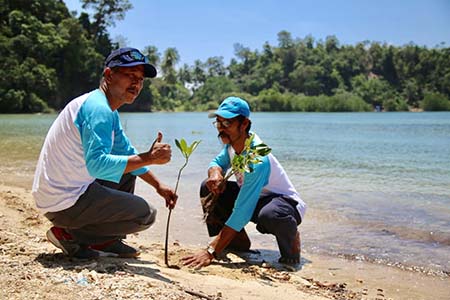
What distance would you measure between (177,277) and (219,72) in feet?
379

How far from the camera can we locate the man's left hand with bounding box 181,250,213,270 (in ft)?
11.0

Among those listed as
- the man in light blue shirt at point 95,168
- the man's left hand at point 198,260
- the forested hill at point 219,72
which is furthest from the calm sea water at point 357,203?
the forested hill at point 219,72

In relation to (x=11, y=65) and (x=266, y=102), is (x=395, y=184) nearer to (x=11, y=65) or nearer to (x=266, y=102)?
(x=11, y=65)

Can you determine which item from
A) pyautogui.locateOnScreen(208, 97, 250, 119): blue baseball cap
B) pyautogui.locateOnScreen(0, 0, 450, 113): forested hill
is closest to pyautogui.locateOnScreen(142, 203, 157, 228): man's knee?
pyautogui.locateOnScreen(208, 97, 250, 119): blue baseball cap

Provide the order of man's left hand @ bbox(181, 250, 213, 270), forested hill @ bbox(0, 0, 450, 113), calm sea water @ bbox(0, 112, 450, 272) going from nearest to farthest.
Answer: man's left hand @ bbox(181, 250, 213, 270), calm sea water @ bbox(0, 112, 450, 272), forested hill @ bbox(0, 0, 450, 113)

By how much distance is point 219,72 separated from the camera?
383 ft

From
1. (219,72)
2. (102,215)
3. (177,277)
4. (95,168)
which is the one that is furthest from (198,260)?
(219,72)

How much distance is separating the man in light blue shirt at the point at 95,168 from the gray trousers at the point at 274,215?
30.7 inches

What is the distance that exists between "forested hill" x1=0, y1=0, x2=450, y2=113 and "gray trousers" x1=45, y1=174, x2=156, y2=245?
48.8 metres

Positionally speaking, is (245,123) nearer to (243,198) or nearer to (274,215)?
(243,198)

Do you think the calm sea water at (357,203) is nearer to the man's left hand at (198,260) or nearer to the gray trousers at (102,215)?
the man's left hand at (198,260)

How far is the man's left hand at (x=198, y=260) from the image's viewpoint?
11.0 ft

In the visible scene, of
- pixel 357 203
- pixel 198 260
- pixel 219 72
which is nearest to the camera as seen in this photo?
pixel 198 260

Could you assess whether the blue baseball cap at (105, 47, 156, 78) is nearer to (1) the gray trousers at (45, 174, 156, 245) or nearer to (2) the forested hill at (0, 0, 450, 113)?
(1) the gray trousers at (45, 174, 156, 245)
